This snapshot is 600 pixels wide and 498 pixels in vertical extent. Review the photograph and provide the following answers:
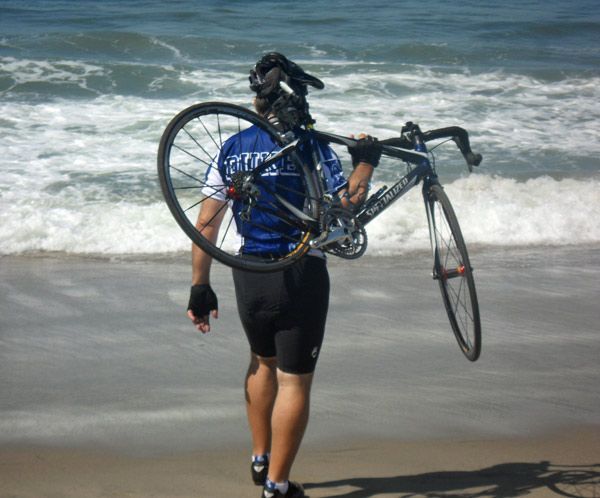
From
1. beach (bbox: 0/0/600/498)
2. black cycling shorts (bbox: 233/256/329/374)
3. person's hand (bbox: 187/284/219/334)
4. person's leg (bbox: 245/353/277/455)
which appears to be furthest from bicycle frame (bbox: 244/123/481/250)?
beach (bbox: 0/0/600/498)

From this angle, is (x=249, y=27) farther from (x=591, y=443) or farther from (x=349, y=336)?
(x=591, y=443)

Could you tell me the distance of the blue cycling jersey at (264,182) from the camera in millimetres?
3580

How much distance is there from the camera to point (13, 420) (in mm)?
4543

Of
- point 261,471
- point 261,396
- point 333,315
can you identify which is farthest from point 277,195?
point 333,315

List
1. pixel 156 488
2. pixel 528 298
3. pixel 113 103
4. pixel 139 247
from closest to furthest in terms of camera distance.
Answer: pixel 156 488 < pixel 528 298 < pixel 139 247 < pixel 113 103

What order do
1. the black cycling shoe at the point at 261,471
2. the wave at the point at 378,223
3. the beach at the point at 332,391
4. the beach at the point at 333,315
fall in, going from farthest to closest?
the wave at the point at 378,223
the beach at the point at 333,315
the beach at the point at 332,391
the black cycling shoe at the point at 261,471

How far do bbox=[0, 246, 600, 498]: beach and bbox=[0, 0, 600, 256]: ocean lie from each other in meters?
1.46

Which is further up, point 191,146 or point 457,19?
point 457,19

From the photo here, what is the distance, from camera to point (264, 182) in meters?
3.57

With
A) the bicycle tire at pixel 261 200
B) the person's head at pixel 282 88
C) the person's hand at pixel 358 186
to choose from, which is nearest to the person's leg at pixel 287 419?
the bicycle tire at pixel 261 200

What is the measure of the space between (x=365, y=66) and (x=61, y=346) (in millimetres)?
11484

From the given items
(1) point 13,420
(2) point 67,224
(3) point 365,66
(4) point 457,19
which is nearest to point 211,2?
(4) point 457,19

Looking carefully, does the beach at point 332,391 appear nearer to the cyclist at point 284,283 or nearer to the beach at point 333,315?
the beach at point 333,315

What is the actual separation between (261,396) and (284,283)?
1.69 ft
